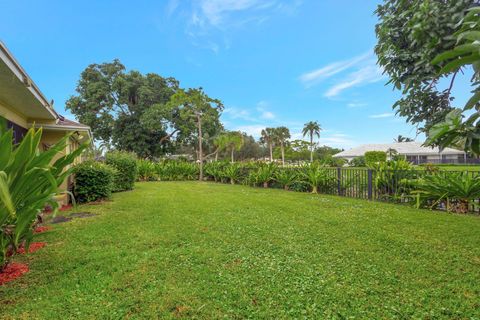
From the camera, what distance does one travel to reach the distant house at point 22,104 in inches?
134

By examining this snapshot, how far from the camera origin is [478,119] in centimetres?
117

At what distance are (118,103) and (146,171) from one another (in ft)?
33.7

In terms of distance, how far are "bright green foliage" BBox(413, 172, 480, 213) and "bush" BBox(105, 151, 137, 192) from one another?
10396mm

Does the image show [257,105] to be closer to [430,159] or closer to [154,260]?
[154,260]

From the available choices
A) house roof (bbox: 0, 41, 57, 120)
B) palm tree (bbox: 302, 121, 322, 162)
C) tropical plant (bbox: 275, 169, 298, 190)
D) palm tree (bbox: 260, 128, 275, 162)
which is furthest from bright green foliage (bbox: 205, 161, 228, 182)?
palm tree (bbox: 302, 121, 322, 162)

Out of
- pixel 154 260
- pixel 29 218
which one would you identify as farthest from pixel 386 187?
pixel 29 218

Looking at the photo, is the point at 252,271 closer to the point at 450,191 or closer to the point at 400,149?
the point at 450,191

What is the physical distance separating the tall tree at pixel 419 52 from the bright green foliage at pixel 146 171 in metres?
15.6

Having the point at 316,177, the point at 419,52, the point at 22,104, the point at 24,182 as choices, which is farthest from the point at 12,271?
the point at 316,177

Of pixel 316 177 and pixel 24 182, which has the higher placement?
pixel 24 182

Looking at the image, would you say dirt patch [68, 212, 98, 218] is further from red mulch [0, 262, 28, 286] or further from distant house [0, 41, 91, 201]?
red mulch [0, 262, 28, 286]

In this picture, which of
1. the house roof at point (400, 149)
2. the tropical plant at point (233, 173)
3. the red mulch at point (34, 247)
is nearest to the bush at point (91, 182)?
the red mulch at point (34, 247)

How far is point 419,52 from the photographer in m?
1.99

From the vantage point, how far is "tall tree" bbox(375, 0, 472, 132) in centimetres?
174
